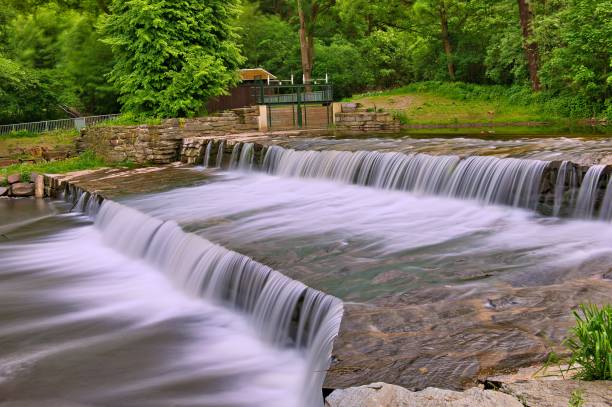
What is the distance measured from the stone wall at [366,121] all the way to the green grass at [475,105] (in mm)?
921

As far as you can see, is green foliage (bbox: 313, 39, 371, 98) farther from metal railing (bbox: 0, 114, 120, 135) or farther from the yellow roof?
metal railing (bbox: 0, 114, 120, 135)

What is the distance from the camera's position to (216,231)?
12359 mm

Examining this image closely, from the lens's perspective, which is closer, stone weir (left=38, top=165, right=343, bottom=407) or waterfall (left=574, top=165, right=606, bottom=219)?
stone weir (left=38, top=165, right=343, bottom=407)

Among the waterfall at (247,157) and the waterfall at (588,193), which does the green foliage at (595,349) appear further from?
the waterfall at (247,157)

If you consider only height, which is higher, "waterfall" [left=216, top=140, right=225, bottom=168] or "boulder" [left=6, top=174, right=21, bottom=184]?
"waterfall" [left=216, top=140, right=225, bottom=168]

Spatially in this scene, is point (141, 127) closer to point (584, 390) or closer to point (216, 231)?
point (216, 231)

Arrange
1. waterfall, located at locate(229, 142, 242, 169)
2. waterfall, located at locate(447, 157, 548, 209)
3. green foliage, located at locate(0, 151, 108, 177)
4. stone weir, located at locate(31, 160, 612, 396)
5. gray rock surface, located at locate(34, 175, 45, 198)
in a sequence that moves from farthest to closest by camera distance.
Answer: green foliage, located at locate(0, 151, 108, 177) → gray rock surface, located at locate(34, 175, 45, 198) → waterfall, located at locate(229, 142, 242, 169) → waterfall, located at locate(447, 157, 548, 209) → stone weir, located at locate(31, 160, 612, 396)

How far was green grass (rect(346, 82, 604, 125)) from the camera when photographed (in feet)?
87.8

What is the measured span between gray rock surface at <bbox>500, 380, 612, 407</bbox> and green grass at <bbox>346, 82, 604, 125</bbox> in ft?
73.4

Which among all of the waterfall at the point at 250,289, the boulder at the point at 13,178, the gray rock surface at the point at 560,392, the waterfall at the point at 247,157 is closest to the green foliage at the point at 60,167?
the boulder at the point at 13,178

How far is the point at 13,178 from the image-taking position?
22.8m

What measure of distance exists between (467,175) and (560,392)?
1019 centimetres

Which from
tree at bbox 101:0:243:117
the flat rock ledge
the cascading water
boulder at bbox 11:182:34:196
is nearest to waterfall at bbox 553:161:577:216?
the flat rock ledge

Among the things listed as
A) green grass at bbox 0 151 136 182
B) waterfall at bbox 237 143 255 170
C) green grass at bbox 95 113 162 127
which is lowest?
green grass at bbox 0 151 136 182
